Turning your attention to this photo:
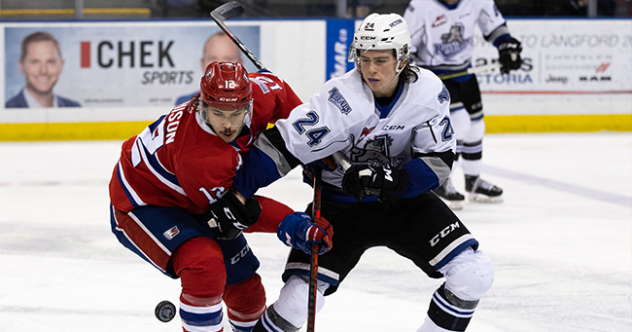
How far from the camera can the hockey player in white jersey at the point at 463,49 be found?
4.19 meters

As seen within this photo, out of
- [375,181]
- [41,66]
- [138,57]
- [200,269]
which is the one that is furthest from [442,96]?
[41,66]

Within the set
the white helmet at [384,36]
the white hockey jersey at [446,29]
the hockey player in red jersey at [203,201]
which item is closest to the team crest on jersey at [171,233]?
the hockey player in red jersey at [203,201]

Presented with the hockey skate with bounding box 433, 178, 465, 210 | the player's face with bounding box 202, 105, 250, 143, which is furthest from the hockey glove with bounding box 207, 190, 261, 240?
the hockey skate with bounding box 433, 178, 465, 210

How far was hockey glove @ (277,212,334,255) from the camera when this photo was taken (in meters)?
1.76

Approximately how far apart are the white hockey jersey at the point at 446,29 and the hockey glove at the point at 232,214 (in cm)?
255

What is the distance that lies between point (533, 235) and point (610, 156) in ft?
8.40

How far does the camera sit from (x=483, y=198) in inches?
166

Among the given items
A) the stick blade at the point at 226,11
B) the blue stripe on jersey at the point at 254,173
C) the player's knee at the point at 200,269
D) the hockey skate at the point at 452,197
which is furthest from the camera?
the hockey skate at the point at 452,197

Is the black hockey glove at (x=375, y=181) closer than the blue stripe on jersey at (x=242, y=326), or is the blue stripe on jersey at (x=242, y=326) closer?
the black hockey glove at (x=375, y=181)

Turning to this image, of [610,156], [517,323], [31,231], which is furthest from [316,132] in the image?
[610,156]

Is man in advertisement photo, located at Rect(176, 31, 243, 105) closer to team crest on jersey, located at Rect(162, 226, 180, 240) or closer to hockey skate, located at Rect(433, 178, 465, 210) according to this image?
hockey skate, located at Rect(433, 178, 465, 210)

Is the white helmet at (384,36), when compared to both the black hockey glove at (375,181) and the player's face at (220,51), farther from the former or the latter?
the player's face at (220,51)

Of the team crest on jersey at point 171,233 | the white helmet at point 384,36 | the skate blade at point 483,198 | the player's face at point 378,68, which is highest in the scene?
the white helmet at point 384,36

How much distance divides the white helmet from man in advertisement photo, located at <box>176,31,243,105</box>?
4.62 metres
